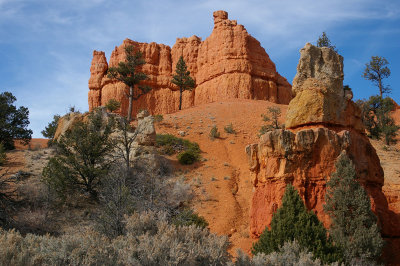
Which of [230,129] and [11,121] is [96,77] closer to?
[11,121]

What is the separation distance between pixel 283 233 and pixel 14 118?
32235mm

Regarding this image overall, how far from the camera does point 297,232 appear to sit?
1113 centimetres

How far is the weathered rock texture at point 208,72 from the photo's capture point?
1891 inches

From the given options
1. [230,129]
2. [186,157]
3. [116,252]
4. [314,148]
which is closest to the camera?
[116,252]

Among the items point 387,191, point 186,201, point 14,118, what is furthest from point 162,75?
point 387,191

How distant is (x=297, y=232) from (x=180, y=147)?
1798 centimetres

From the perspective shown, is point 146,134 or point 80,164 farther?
point 146,134

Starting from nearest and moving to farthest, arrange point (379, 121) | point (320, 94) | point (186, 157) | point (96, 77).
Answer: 1. point (320, 94)
2. point (186, 157)
3. point (379, 121)
4. point (96, 77)

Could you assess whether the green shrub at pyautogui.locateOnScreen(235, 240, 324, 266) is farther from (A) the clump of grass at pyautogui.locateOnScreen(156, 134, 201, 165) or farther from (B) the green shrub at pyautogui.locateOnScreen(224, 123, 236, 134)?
(B) the green shrub at pyautogui.locateOnScreen(224, 123, 236, 134)

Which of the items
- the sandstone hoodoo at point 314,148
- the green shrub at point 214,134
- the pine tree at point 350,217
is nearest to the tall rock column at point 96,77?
the green shrub at point 214,134

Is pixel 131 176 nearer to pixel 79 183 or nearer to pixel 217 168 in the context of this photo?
pixel 79 183

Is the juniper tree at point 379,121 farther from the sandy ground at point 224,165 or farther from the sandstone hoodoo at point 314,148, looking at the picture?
the sandstone hoodoo at point 314,148

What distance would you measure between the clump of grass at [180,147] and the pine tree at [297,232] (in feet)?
48.0

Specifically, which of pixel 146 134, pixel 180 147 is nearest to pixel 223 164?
pixel 180 147
